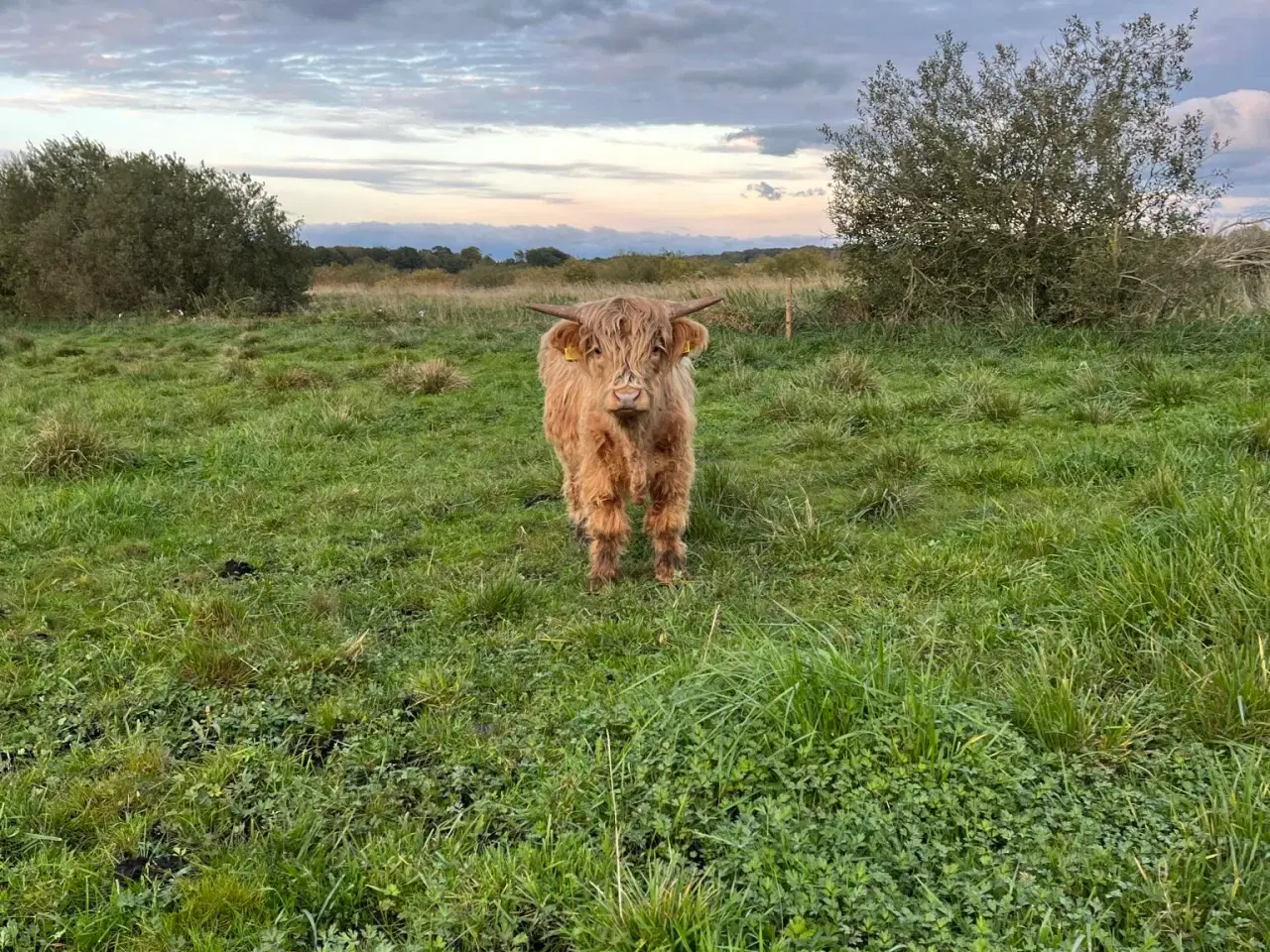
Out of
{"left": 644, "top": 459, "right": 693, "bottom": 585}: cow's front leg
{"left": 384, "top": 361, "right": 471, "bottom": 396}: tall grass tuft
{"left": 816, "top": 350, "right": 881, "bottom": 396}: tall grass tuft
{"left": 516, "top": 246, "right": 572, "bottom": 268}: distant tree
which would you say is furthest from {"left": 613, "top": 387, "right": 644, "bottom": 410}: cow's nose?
{"left": 516, "top": 246, "right": 572, "bottom": 268}: distant tree

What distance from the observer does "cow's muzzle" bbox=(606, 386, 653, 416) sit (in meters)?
4.24

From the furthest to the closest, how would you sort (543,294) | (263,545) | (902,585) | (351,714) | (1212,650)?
(543,294)
(263,545)
(902,585)
(351,714)
(1212,650)

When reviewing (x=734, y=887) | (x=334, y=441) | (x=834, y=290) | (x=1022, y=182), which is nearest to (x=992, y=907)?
(x=734, y=887)

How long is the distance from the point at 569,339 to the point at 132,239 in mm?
23110

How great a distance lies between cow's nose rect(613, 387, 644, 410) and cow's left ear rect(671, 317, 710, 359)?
516mm

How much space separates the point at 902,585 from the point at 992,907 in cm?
222

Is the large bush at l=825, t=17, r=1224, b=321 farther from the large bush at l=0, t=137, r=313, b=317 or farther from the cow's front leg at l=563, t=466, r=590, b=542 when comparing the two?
the large bush at l=0, t=137, r=313, b=317

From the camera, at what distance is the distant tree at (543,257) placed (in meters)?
50.8

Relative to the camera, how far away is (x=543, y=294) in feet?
78.6

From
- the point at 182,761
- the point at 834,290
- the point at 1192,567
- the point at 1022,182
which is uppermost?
the point at 1022,182

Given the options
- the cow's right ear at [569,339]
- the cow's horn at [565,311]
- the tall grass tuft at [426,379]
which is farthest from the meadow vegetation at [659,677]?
the cow's horn at [565,311]

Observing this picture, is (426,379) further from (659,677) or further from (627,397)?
(659,677)

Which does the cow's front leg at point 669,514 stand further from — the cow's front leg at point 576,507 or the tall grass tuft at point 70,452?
the tall grass tuft at point 70,452

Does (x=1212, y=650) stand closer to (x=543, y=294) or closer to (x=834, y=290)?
(x=834, y=290)
